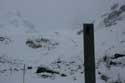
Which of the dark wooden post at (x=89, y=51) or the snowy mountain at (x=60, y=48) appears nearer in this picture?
the dark wooden post at (x=89, y=51)

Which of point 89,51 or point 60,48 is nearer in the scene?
point 89,51

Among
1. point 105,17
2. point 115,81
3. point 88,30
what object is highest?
point 105,17

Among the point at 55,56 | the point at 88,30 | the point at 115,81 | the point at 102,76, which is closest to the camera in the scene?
the point at 88,30

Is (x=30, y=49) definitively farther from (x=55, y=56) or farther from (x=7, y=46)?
(x=55, y=56)

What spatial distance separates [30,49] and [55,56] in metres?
3.80

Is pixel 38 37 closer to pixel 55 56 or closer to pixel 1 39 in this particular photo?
pixel 1 39

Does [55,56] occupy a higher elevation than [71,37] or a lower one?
lower

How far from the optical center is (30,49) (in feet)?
63.7

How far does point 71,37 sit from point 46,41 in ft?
7.88

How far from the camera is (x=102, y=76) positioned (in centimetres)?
772

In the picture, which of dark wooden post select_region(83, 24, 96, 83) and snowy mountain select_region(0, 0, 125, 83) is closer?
dark wooden post select_region(83, 24, 96, 83)

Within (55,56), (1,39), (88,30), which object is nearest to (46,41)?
(1,39)

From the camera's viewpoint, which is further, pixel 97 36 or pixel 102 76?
pixel 97 36

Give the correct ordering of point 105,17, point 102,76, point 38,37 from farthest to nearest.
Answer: point 105,17 < point 38,37 < point 102,76
